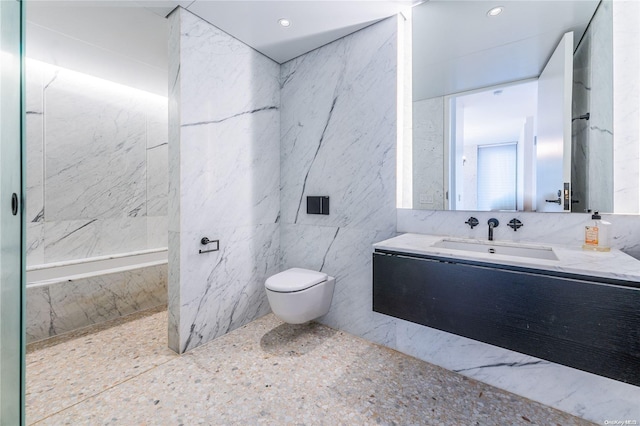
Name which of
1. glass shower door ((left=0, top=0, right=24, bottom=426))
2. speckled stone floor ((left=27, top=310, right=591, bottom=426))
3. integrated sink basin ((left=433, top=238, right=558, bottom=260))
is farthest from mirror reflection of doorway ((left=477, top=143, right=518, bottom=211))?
glass shower door ((left=0, top=0, right=24, bottom=426))

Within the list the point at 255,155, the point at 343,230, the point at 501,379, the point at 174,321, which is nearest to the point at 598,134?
the point at 501,379

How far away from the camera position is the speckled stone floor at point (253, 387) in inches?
50.8

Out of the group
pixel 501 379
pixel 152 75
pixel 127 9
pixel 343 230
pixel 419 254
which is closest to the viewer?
pixel 419 254

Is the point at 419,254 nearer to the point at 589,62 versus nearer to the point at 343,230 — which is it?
the point at 343,230

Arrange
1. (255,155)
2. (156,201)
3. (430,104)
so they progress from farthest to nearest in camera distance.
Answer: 1. (156,201)
2. (255,155)
3. (430,104)

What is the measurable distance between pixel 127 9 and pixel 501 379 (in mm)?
3052

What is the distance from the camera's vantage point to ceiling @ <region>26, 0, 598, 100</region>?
1.52 m

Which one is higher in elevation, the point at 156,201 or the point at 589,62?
the point at 589,62

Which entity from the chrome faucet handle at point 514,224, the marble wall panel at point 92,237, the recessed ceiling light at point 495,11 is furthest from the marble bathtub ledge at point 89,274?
the recessed ceiling light at point 495,11

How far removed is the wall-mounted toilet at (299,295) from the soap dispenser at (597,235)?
57.1 inches

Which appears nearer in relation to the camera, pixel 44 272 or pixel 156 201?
pixel 44 272

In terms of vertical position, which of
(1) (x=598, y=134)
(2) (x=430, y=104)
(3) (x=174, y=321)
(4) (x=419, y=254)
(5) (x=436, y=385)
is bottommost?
(5) (x=436, y=385)

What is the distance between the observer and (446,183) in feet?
5.75

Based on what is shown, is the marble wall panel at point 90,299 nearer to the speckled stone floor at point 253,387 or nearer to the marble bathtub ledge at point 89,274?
the marble bathtub ledge at point 89,274
